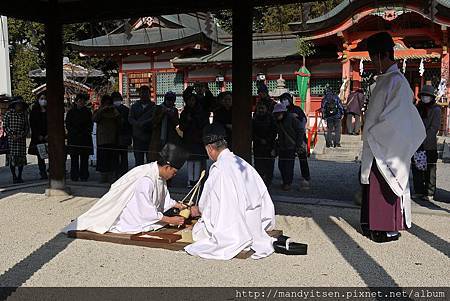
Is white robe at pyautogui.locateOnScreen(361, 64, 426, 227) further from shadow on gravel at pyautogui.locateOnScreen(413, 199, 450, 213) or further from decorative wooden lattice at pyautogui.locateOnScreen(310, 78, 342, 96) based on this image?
decorative wooden lattice at pyautogui.locateOnScreen(310, 78, 342, 96)

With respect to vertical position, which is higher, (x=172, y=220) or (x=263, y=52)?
(x=263, y=52)

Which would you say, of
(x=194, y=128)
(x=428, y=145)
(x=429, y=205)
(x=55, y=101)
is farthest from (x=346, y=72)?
(x=55, y=101)

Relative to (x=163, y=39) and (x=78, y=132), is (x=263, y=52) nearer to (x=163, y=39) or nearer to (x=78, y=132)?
(x=163, y=39)

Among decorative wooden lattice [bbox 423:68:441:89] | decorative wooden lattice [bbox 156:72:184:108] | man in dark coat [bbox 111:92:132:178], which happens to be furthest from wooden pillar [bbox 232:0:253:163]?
decorative wooden lattice [bbox 156:72:184:108]

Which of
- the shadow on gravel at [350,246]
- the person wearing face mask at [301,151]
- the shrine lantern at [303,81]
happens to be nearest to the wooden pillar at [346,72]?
the shrine lantern at [303,81]

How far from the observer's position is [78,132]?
8938mm

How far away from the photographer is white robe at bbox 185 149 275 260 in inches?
171

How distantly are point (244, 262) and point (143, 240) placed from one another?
110 centimetres

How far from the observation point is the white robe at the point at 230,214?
4.34 metres

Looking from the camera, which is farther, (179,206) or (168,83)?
(168,83)

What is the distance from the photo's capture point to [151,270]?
13.4 feet

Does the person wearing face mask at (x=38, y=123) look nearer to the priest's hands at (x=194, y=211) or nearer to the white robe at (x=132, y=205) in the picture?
the white robe at (x=132, y=205)

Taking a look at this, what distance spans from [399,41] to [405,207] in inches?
504

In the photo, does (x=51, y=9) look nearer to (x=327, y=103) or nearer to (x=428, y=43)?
(x=327, y=103)
